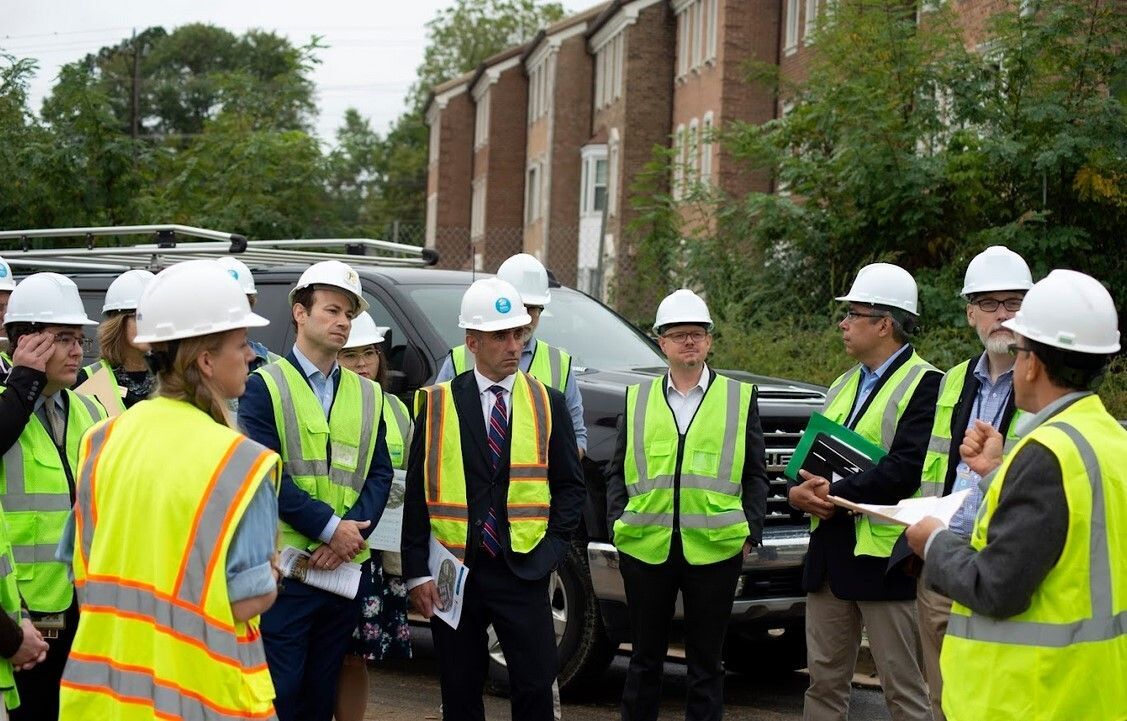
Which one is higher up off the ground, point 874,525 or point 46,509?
point 46,509

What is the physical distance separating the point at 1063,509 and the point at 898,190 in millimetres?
12092

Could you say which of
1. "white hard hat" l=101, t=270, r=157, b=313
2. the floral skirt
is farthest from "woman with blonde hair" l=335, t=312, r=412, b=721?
"white hard hat" l=101, t=270, r=157, b=313

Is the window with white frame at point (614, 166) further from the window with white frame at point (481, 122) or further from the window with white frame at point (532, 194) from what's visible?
the window with white frame at point (481, 122)

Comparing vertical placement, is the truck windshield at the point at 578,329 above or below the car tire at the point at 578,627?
above

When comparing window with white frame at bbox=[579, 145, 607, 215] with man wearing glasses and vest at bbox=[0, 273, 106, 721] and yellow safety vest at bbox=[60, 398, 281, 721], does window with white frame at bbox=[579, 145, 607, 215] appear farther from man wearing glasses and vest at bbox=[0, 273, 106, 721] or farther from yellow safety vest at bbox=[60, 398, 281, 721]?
yellow safety vest at bbox=[60, 398, 281, 721]

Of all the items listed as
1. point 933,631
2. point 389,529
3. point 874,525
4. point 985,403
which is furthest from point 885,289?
point 389,529

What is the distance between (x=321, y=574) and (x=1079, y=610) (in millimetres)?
2988

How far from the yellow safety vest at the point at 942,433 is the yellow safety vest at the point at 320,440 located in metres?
2.32

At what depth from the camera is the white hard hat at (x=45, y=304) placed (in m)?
5.40

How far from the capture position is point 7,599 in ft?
14.0

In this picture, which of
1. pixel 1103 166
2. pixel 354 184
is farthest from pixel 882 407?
pixel 354 184

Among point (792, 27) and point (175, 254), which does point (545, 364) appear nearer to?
point (175, 254)

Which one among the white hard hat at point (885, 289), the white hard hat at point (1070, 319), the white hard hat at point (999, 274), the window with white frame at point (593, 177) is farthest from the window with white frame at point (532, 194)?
the white hard hat at point (1070, 319)

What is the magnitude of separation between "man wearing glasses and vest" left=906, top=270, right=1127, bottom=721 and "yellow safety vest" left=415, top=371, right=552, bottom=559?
93.1 inches
